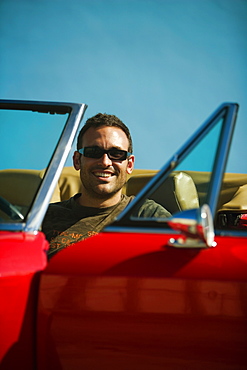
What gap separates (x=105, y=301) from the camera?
1.10 metres

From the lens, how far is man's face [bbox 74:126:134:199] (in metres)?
2.26

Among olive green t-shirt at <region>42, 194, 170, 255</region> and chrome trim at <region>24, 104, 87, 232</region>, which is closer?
chrome trim at <region>24, 104, 87, 232</region>

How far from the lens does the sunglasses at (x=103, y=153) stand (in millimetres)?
2244

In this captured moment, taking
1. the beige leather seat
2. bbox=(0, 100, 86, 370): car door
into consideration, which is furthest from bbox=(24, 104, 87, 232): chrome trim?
the beige leather seat

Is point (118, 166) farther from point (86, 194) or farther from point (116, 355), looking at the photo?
point (116, 355)

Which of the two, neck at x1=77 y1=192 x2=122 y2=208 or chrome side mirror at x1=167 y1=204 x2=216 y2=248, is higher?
neck at x1=77 y1=192 x2=122 y2=208

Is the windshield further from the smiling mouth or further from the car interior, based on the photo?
the smiling mouth

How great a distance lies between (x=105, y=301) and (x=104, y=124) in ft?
4.70

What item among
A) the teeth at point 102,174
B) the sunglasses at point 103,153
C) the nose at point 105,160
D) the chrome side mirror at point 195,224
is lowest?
the chrome side mirror at point 195,224

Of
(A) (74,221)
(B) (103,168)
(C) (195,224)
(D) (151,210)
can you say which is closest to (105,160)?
(B) (103,168)

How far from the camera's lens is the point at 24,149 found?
1674 mm

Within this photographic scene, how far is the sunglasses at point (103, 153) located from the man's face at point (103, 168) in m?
0.02

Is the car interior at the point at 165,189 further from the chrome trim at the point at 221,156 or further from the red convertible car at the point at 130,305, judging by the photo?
the red convertible car at the point at 130,305

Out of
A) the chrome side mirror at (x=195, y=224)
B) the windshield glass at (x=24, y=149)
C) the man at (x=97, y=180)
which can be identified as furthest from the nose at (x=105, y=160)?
the chrome side mirror at (x=195, y=224)
